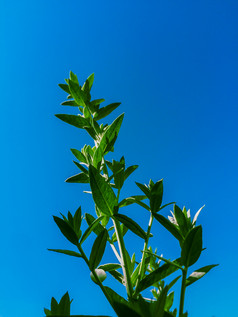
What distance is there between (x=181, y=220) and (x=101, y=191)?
32 centimetres

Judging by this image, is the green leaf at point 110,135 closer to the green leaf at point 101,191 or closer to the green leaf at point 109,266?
the green leaf at point 101,191

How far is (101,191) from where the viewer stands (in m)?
0.84

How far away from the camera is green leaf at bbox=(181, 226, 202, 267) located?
740mm

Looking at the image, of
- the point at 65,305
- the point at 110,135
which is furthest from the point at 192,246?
the point at 110,135

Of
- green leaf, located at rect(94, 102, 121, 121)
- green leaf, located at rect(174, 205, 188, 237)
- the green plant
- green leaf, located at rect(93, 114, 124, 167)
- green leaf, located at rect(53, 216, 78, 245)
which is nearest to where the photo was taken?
the green plant

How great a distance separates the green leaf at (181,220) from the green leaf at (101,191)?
0.24 metres

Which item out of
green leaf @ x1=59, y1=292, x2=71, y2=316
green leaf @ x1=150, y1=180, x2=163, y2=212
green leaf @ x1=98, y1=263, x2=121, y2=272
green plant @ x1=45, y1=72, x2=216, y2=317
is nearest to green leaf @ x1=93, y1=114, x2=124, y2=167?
green plant @ x1=45, y1=72, x2=216, y2=317

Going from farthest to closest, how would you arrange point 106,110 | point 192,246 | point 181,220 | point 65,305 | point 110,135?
point 106,110 < point 110,135 < point 181,220 < point 65,305 < point 192,246

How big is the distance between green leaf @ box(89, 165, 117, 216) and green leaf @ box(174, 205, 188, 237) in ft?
0.80

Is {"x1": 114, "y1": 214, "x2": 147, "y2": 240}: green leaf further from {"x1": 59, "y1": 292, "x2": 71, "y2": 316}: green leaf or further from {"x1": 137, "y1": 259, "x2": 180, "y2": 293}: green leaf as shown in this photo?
{"x1": 59, "y1": 292, "x2": 71, "y2": 316}: green leaf

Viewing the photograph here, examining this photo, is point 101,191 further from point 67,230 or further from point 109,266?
point 109,266

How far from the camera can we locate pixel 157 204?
94 centimetres

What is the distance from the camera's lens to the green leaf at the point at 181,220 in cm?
96

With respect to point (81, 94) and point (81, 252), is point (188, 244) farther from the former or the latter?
point (81, 94)
